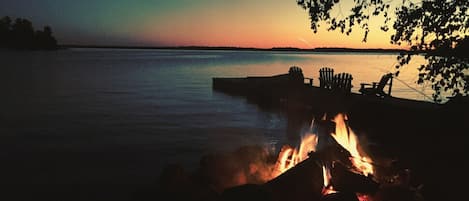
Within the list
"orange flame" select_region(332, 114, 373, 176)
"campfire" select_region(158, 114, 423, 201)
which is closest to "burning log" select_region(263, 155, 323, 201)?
"campfire" select_region(158, 114, 423, 201)

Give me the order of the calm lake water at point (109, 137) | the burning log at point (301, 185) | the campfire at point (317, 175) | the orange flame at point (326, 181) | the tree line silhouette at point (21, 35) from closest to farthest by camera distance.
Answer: the campfire at point (317, 175), the burning log at point (301, 185), the orange flame at point (326, 181), the calm lake water at point (109, 137), the tree line silhouette at point (21, 35)

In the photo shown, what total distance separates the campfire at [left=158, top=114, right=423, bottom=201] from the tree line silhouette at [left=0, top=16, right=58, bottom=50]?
189 meters

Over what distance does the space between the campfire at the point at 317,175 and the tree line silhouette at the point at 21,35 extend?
188521 mm

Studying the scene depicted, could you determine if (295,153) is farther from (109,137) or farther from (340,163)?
(109,137)

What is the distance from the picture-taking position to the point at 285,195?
6883 mm

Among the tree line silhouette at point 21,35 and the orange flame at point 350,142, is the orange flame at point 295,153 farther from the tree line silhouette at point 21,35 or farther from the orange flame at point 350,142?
the tree line silhouette at point 21,35

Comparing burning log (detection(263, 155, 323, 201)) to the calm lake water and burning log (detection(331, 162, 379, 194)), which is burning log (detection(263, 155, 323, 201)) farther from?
the calm lake water

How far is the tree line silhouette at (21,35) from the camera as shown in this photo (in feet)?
535

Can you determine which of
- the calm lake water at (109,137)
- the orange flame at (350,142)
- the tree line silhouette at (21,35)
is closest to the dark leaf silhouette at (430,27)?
the orange flame at (350,142)

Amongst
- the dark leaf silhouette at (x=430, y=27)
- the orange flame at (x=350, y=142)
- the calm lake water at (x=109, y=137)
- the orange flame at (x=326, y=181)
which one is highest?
Result: the dark leaf silhouette at (x=430, y=27)

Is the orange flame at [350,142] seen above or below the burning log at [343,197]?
above

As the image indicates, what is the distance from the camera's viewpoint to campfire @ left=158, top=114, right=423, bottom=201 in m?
6.37

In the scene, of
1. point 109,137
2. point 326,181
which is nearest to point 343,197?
point 326,181

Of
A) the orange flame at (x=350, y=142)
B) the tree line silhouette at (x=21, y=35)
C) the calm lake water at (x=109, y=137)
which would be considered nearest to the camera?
the orange flame at (x=350, y=142)
